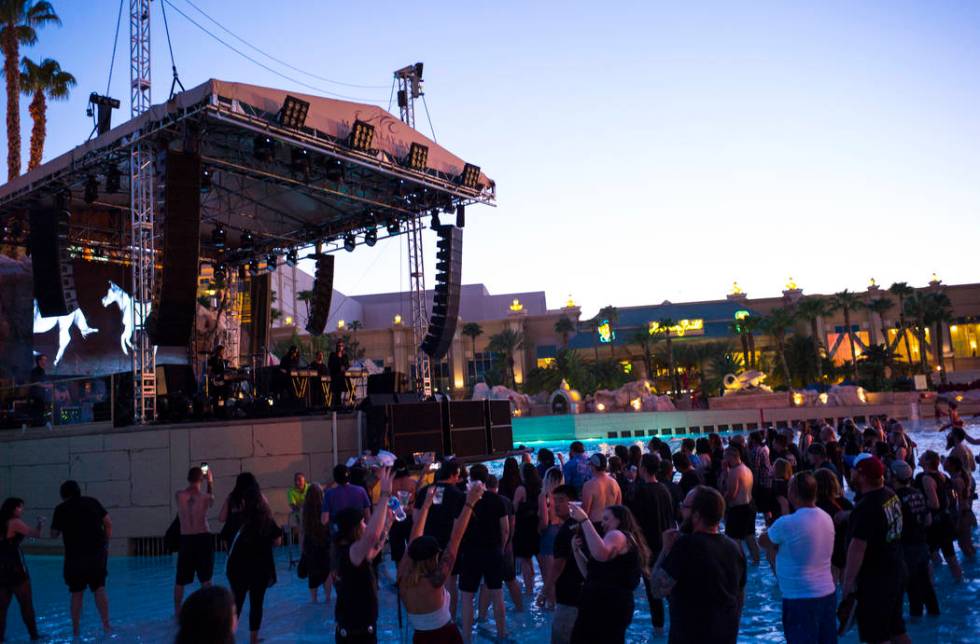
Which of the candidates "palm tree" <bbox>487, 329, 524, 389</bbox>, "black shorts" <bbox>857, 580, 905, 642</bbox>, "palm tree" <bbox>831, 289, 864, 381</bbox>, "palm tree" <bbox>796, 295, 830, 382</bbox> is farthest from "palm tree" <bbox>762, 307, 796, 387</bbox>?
"black shorts" <bbox>857, 580, 905, 642</bbox>

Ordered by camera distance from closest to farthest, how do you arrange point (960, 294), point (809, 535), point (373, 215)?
point (809, 535) → point (373, 215) → point (960, 294)

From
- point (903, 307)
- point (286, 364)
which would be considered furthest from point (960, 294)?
point (286, 364)

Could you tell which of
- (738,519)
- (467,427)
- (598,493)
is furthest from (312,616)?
(467,427)

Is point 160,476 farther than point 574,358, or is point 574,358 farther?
point 574,358

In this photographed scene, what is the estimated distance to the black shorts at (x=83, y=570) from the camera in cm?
733

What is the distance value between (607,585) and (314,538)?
4.31 metres

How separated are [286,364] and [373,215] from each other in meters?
5.59

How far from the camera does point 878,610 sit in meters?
4.71

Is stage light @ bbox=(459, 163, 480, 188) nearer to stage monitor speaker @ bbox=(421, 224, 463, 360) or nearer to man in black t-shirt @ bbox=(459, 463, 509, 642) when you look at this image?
stage monitor speaker @ bbox=(421, 224, 463, 360)

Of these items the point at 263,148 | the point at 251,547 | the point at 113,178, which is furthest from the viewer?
the point at 113,178

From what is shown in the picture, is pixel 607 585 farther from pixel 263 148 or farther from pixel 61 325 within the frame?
pixel 61 325

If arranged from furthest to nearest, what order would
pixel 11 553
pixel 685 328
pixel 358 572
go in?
pixel 685 328, pixel 11 553, pixel 358 572

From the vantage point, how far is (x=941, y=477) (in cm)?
729

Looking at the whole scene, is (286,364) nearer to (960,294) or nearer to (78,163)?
(78,163)
